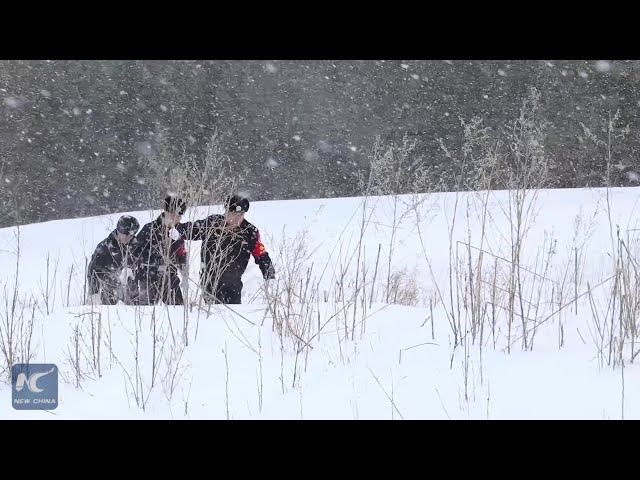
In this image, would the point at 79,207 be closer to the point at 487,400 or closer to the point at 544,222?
the point at 544,222

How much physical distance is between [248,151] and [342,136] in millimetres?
2202

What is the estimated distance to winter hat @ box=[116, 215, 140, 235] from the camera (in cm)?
467

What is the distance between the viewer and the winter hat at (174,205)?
4.01 meters

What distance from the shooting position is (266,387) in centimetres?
288

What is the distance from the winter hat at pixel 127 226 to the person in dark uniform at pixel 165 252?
7cm

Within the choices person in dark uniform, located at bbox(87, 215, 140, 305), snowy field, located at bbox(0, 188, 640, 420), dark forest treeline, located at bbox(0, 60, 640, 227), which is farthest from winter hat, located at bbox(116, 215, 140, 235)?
dark forest treeline, located at bbox(0, 60, 640, 227)

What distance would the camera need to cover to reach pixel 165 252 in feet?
12.5

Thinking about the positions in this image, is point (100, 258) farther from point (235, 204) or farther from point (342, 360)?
point (342, 360)

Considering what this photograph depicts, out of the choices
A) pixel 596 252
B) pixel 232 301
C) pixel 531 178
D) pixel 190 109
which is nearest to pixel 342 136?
pixel 190 109

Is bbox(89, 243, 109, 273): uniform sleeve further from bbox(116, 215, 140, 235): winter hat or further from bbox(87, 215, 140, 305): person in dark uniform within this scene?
bbox(116, 215, 140, 235): winter hat

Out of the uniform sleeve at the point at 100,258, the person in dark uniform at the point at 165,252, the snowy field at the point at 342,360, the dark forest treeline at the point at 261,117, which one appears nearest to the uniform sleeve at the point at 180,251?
the person in dark uniform at the point at 165,252

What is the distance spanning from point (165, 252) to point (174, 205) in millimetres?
422

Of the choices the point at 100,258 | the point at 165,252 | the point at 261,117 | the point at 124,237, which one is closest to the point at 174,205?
the point at 165,252

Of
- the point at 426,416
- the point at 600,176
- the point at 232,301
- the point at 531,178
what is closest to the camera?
the point at 426,416
